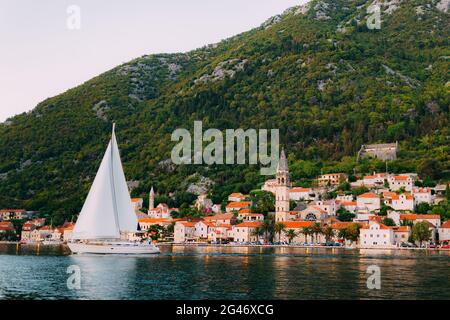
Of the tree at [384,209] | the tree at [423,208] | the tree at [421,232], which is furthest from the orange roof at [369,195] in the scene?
the tree at [421,232]

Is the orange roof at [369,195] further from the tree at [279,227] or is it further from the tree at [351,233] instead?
the tree at [351,233]

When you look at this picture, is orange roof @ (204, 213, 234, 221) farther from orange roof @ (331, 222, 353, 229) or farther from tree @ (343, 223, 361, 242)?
tree @ (343, 223, 361, 242)

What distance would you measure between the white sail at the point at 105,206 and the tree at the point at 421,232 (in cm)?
4937

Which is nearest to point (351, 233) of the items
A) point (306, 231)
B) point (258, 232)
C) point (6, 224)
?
point (306, 231)

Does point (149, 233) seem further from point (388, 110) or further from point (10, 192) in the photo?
point (388, 110)

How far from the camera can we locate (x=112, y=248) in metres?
71.6

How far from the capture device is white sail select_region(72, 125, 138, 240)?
6581cm

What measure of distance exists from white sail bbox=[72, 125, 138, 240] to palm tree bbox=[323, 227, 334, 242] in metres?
45.9

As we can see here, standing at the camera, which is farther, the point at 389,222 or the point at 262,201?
the point at 262,201

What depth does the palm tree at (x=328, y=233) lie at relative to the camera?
10494cm

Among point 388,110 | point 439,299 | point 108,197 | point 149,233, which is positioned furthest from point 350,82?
point 439,299

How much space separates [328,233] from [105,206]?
49099mm

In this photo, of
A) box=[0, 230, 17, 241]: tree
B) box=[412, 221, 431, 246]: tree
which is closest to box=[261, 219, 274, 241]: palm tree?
box=[412, 221, 431, 246]: tree

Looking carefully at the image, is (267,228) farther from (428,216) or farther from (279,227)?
(428,216)
